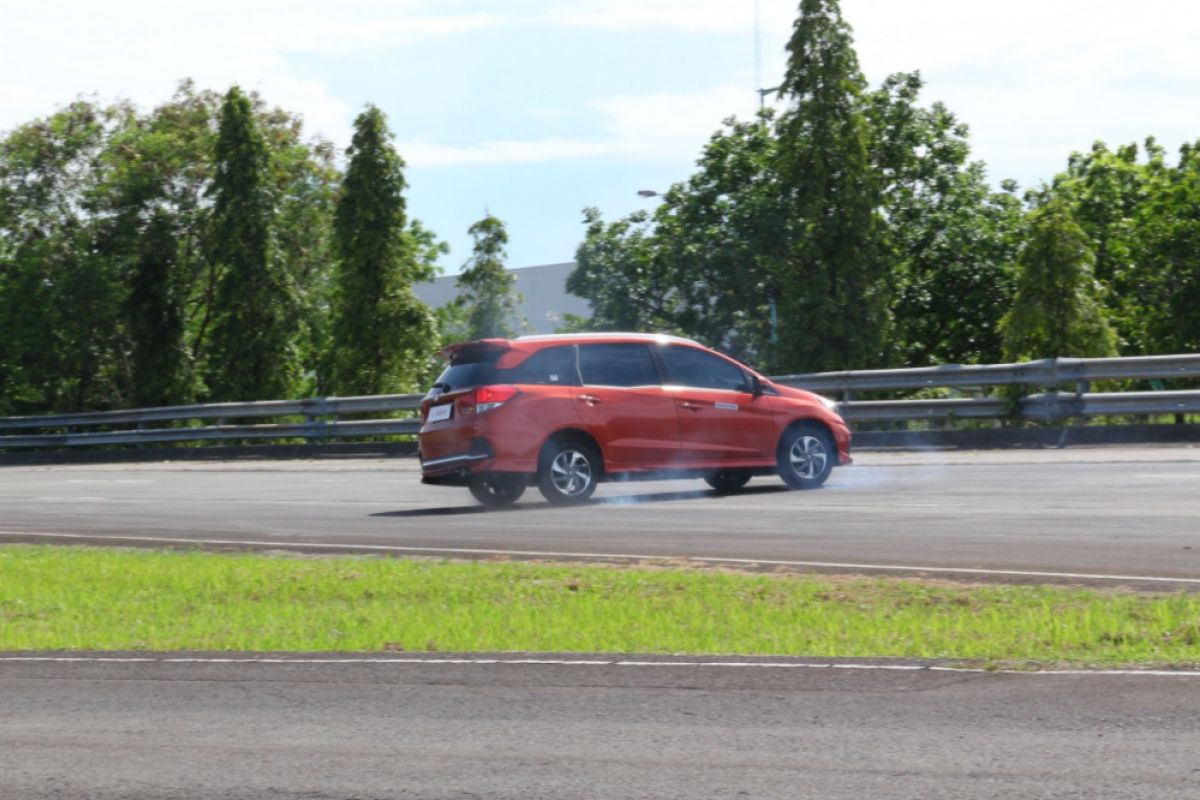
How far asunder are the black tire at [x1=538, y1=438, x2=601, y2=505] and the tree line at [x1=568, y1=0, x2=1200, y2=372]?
14594 mm

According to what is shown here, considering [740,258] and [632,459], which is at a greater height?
[740,258]

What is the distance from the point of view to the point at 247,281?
4550cm

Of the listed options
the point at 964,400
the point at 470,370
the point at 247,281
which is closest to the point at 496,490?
the point at 470,370

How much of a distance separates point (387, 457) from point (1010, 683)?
22969mm

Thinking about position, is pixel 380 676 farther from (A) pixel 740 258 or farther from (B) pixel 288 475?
(A) pixel 740 258

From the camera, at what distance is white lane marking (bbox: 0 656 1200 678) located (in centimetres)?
779

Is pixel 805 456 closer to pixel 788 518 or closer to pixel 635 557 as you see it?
pixel 788 518

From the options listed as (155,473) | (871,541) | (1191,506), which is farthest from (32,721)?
(155,473)

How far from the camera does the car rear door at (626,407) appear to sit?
56.9ft

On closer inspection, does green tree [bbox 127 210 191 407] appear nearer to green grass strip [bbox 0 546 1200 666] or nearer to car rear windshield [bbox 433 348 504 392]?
car rear windshield [bbox 433 348 504 392]

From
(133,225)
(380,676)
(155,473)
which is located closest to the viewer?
(380,676)

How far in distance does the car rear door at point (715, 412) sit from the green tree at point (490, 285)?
31.0 metres

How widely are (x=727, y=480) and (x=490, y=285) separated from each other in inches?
1229

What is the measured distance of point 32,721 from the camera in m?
7.47
